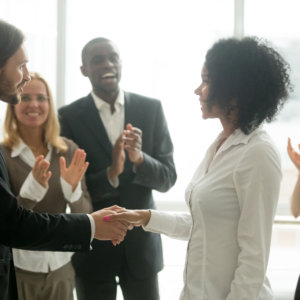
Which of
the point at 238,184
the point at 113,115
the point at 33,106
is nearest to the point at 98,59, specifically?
the point at 113,115

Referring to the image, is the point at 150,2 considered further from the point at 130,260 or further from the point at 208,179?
the point at 208,179

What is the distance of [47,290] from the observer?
246 centimetres

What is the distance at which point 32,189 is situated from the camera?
2.34 m

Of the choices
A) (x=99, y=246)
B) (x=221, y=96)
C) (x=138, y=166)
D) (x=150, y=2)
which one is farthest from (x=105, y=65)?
(x=150, y=2)

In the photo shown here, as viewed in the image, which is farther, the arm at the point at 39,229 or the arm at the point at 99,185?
the arm at the point at 99,185

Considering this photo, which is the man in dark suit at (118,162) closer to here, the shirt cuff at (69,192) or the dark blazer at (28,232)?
the shirt cuff at (69,192)

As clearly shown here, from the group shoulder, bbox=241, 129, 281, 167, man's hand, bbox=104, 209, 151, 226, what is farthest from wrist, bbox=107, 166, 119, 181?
shoulder, bbox=241, 129, 281, 167

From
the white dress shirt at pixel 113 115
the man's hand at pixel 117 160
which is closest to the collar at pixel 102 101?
the white dress shirt at pixel 113 115

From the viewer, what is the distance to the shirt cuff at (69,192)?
2.49 m

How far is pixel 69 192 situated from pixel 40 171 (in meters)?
0.23

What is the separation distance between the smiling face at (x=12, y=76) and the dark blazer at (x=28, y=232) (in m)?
0.24

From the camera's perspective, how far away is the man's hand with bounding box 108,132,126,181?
2.57 metres

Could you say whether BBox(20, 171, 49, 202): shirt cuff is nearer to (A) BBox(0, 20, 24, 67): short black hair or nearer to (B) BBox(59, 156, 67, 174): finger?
(B) BBox(59, 156, 67, 174): finger

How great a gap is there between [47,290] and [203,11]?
2.53 metres
